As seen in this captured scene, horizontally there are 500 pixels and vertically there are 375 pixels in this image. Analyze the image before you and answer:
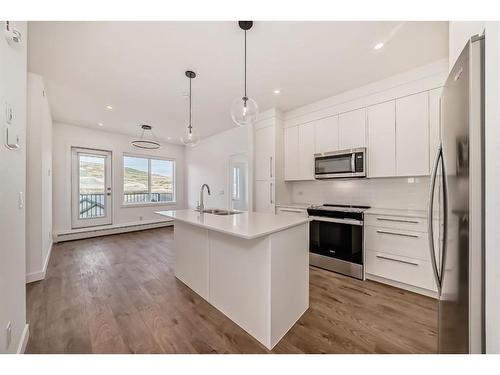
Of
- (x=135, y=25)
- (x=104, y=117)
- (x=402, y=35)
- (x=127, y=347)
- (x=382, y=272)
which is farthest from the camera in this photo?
(x=104, y=117)

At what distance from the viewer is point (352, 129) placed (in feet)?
9.71

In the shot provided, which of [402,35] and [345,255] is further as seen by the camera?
[345,255]

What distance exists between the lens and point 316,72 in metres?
2.51

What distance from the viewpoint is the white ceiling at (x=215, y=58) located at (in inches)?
71.3

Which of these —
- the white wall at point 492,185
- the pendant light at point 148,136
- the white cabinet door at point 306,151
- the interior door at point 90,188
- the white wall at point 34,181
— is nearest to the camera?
the white wall at point 492,185

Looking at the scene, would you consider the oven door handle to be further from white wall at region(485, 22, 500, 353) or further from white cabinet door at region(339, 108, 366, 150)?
white wall at region(485, 22, 500, 353)

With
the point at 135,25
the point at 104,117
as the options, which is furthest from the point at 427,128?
the point at 104,117

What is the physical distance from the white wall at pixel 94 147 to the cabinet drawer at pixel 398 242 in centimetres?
553

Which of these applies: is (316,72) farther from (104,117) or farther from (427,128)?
(104,117)

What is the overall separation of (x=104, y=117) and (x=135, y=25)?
312 cm

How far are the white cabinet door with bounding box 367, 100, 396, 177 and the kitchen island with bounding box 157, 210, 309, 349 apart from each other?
1.59 m

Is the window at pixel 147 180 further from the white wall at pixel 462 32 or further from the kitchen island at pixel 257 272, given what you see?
the white wall at pixel 462 32

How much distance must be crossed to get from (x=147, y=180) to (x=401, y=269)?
619 centimetres

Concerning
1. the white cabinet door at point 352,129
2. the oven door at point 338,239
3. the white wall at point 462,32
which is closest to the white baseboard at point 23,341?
the oven door at point 338,239
